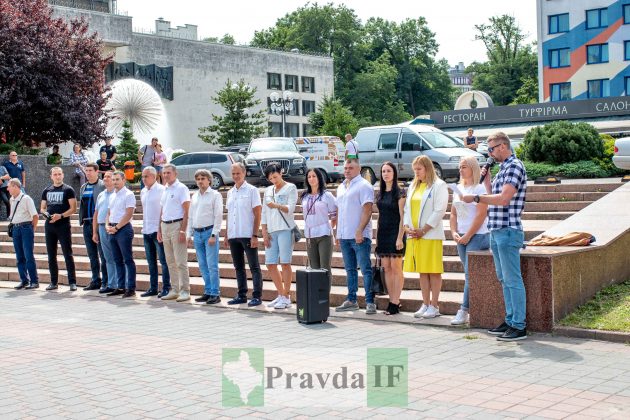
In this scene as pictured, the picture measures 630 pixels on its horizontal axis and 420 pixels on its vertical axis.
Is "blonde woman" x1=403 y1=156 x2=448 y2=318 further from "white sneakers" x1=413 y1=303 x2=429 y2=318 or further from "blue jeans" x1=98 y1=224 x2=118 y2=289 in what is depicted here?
"blue jeans" x1=98 y1=224 x2=118 y2=289

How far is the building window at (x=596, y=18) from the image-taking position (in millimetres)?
66562

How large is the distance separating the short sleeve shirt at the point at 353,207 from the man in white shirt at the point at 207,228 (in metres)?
2.10

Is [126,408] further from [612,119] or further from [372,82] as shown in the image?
[372,82]

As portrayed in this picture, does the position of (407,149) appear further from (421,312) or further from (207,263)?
(421,312)

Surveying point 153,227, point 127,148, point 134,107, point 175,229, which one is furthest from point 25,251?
point 134,107

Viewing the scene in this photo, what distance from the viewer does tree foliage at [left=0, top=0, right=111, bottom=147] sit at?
25984 millimetres

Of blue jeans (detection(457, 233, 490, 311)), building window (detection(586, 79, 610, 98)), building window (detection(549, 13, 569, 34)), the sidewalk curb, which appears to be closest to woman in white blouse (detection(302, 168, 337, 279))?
blue jeans (detection(457, 233, 490, 311))

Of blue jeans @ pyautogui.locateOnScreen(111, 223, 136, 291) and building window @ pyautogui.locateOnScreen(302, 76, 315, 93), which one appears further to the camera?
building window @ pyautogui.locateOnScreen(302, 76, 315, 93)

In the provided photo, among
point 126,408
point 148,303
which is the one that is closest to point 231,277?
point 148,303

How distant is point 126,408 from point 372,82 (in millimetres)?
80190

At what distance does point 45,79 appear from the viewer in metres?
26.6

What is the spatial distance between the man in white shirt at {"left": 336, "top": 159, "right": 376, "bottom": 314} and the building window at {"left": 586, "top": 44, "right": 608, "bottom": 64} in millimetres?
60362

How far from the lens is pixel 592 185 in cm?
1577

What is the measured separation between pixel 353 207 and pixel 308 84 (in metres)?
64.1
